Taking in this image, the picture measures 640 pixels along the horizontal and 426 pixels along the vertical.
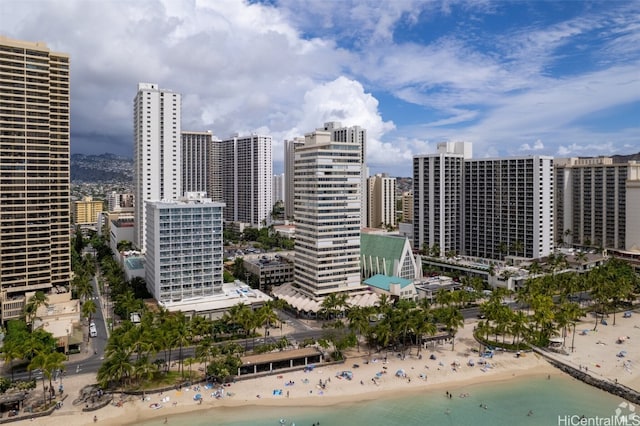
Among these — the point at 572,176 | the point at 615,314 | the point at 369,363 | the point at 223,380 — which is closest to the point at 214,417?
the point at 223,380

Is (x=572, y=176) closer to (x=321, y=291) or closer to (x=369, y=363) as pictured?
(x=321, y=291)

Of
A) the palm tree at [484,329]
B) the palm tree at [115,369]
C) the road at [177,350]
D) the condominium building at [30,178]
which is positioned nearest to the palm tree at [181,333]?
the road at [177,350]

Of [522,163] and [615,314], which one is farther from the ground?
[522,163]

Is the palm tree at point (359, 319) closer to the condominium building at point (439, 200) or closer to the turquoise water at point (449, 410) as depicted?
the turquoise water at point (449, 410)

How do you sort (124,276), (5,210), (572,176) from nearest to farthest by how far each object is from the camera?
(5,210)
(124,276)
(572,176)

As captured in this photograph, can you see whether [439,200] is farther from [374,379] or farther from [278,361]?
[278,361]

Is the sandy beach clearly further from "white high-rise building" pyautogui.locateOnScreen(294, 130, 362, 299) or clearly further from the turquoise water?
"white high-rise building" pyautogui.locateOnScreen(294, 130, 362, 299)
